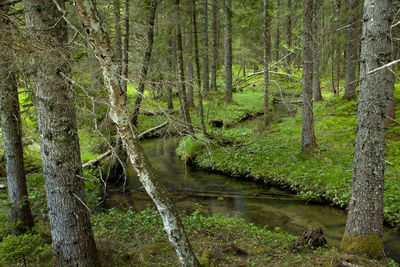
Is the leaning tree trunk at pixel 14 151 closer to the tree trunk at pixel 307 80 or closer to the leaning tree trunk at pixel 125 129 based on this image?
the leaning tree trunk at pixel 125 129

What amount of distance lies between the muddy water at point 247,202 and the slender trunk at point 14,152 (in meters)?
2.31

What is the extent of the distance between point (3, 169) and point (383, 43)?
12.6 meters

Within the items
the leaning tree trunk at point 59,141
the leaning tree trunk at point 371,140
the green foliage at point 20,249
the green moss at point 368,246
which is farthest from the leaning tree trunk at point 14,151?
the green moss at point 368,246

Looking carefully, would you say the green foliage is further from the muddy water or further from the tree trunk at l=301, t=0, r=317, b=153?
the tree trunk at l=301, t=0, r=317, b=153

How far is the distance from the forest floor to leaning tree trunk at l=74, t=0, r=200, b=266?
1.47 feet

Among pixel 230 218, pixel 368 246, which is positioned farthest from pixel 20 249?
pixel 368 246

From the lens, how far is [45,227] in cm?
684

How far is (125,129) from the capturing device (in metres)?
3.68

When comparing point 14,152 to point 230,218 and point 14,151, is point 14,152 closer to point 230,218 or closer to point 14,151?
point 14,151

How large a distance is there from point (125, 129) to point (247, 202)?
639cm

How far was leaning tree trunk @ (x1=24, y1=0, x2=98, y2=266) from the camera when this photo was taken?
3.92 metres

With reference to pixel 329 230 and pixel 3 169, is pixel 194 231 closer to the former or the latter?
pixel 329 230

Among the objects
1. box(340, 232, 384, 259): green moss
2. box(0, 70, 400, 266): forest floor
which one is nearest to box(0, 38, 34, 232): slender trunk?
box(0, 70, 400, 266): forest floor

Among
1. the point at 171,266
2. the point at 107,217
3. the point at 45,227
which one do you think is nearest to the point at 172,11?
the point at 107,217
